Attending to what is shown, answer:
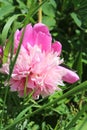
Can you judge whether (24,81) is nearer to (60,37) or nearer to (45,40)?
(45,40)

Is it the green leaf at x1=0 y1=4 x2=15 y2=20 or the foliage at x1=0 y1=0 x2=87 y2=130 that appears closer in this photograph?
the foliage at x1=0 y1=0 x2=87 y2=130

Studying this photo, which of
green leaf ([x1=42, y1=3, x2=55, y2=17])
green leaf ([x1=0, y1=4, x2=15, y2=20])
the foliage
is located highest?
green leaf ([x1=0, y1=4, x2=15, y2=20])

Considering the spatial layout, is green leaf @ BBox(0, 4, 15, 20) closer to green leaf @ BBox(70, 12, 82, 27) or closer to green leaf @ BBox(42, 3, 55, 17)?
green leaf @ BBox(42, 3, 55, 17)

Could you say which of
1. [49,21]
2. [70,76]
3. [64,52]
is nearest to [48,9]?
[49,21]

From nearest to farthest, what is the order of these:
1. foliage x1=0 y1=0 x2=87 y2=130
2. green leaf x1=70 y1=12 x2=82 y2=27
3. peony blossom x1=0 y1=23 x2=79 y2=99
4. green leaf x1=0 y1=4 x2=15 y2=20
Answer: peony blossom x1=0 y1=23 x2=79 y2=99
foliage x1=0 y1=0 x2=87 y2=130
green leaf x1=0 y1=4 x2=15 y2=20
green leaf x1=70 y1=12 x2=82 y2=27

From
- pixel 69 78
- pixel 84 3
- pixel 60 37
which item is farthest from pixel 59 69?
pixel 60 37

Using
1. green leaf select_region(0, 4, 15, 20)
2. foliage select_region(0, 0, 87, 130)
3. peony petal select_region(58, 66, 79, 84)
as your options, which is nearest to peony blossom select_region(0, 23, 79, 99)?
peony petal select_region(58, 66, 79, 84)

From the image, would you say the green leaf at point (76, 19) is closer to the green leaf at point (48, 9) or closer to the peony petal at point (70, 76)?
the green leaf at point (48, 9)

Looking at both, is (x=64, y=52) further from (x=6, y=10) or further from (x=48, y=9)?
(x=6, y=10)

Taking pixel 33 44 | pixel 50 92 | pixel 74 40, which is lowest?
pixel 74 40
